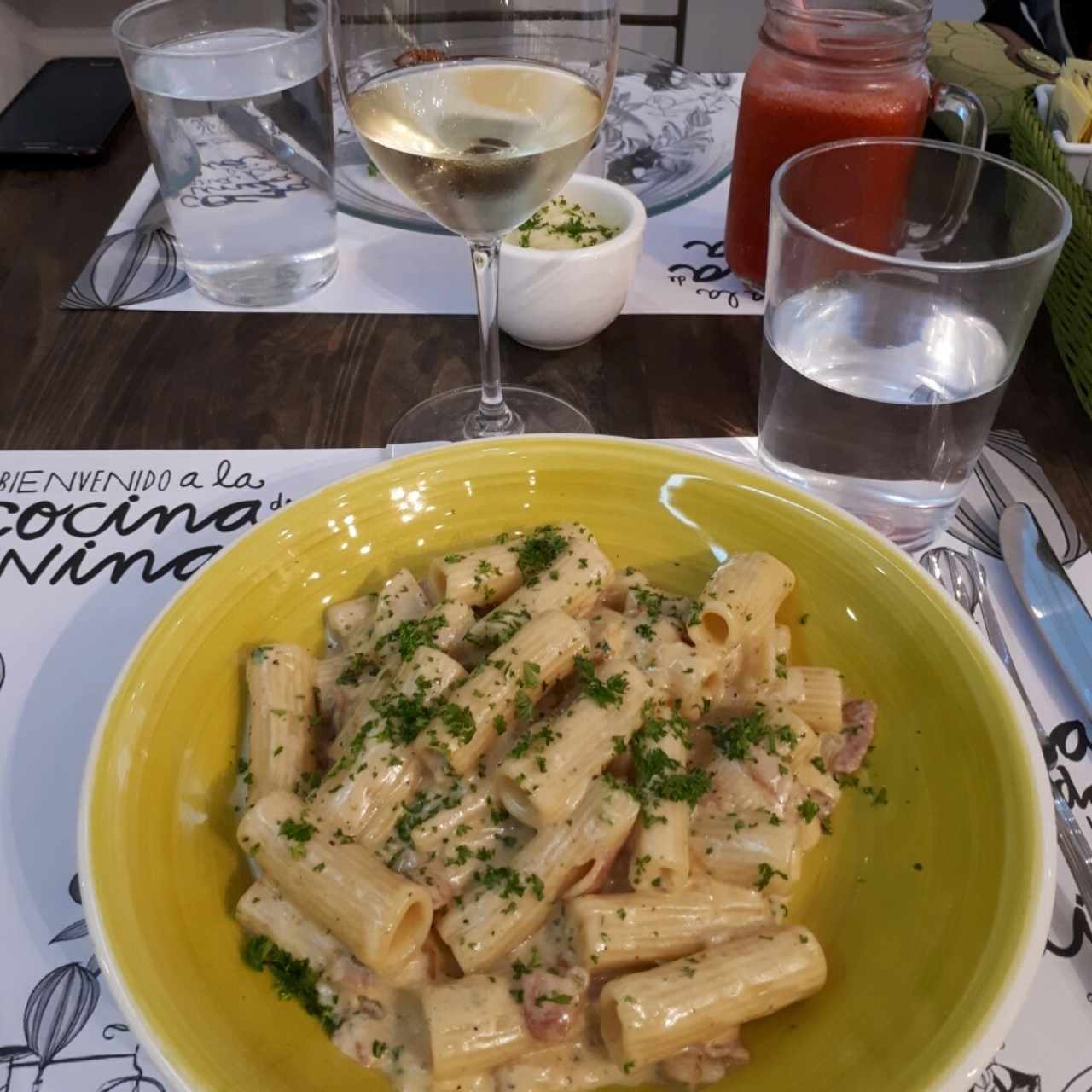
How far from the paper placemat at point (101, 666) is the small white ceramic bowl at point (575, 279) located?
0.30 metres

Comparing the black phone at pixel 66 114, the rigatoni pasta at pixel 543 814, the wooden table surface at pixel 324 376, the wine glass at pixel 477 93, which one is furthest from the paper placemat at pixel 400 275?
the rigatoni pasta at pixel 543 814

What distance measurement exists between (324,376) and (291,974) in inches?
38.4

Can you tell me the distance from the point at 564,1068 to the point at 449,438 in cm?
88

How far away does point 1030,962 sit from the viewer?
2.36ft

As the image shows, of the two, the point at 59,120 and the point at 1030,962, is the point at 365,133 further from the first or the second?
the point at 59,120

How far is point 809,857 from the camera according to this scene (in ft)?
3.07

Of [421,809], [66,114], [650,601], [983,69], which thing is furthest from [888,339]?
[66,114]

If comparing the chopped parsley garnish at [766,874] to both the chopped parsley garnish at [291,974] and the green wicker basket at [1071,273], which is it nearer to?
the chopped parsley garnish at [291,974]

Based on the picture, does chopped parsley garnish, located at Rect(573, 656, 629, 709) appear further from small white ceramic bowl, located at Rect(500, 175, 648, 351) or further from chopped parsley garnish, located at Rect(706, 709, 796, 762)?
small white ceramic bowl, located at Rect(500, 175, 648, 351)

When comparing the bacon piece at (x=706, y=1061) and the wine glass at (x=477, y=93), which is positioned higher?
the wine glass at (x=477, y=93)

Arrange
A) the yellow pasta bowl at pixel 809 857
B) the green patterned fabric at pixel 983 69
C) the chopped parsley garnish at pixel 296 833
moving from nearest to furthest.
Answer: the yellow pasta bowl at pixel 809 857
the chopped parsley garnish at pixel 296 833
the green patterned fabric at pixel 983 69

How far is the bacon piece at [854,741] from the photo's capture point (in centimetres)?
97

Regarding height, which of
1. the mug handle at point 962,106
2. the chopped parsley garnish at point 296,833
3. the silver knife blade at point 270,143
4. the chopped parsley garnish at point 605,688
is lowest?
the chopped parsley garnish at point 296,833

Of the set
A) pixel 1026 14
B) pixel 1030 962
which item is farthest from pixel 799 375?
pixel 1026 14
